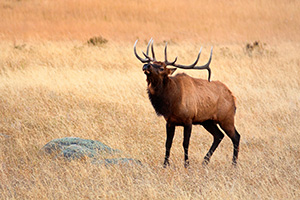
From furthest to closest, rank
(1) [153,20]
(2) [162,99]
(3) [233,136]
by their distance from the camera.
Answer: (1) [153,20] → (3) [233,136] → (2) [162,99]

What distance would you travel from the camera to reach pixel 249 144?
7.93m

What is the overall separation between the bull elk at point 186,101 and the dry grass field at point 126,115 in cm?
43

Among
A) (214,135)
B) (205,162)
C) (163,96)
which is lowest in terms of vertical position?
(205,162)

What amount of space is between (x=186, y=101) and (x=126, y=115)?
118 inches

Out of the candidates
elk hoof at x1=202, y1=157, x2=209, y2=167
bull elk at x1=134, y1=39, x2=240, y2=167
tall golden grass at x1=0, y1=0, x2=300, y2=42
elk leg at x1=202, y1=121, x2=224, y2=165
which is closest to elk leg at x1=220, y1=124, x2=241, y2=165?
bull elk at x1=134, y1=39, x2=240, y2=167

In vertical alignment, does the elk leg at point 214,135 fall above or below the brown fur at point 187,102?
below

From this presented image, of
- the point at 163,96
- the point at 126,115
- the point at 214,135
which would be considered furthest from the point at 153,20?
the point at 163,96

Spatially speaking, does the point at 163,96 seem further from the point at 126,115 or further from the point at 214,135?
the point at 126,115

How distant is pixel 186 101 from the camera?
6543 mm

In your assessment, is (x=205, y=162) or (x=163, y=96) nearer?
(x=163, y=96)

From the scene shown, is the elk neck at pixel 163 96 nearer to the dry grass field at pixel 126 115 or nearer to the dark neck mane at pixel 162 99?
the dark neck mane at pixel 162 99

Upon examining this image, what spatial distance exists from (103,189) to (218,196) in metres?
1.29

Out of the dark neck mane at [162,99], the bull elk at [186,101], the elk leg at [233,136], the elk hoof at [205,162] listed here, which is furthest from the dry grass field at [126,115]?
the dark neck mane at [162,99]

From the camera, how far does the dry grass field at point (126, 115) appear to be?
18.8ft
